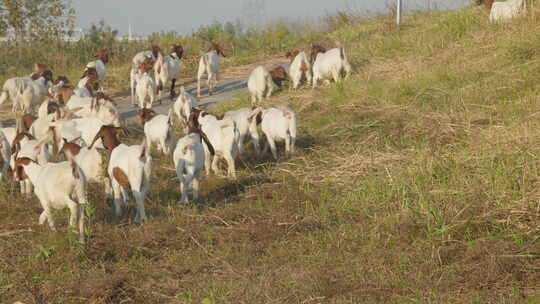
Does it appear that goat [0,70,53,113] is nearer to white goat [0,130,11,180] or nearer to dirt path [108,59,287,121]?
dirt path [108,59,287,121]

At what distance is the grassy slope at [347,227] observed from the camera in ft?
18.6

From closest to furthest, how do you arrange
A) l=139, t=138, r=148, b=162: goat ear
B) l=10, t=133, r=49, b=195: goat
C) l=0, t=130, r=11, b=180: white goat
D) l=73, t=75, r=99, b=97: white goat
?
l=139, t=138, r=148, b=162: goat ear < l=10, t=133, r=49, b=195: goat < l=0, t=130, r=11, b=180: white goat < l=73, t=75, r=99, b=97: white goat

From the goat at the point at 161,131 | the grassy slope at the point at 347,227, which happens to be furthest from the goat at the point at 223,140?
the goat at the point at 161,131

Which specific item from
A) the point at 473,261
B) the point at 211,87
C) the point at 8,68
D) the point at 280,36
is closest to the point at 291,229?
the point at 473,261

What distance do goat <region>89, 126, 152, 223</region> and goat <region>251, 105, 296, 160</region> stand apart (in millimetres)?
2936

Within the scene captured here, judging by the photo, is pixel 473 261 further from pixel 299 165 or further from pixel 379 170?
pixel 299 165

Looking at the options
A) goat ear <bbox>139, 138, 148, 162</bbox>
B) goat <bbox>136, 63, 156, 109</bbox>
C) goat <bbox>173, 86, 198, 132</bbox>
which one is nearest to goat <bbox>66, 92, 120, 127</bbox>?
goat <bbox>173, 86, 198, 132</bbox>

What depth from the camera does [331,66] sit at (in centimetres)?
1563

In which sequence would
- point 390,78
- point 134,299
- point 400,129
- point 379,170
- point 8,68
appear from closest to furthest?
point 134,299 < point 379,170 < point 400,129 < point 390,78 < point 8,68

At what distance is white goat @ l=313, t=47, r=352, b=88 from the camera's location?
1546 centimetres

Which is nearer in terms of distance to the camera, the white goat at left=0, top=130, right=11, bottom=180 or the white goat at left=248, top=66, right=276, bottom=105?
the white goat at left=0, top=130, right=11, bottom=180

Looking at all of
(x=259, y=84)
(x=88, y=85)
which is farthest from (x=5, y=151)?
(x=259, y=84)

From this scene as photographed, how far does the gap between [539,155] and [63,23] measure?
22234 millimetres

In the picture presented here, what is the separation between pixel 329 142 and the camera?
36.0 ft
